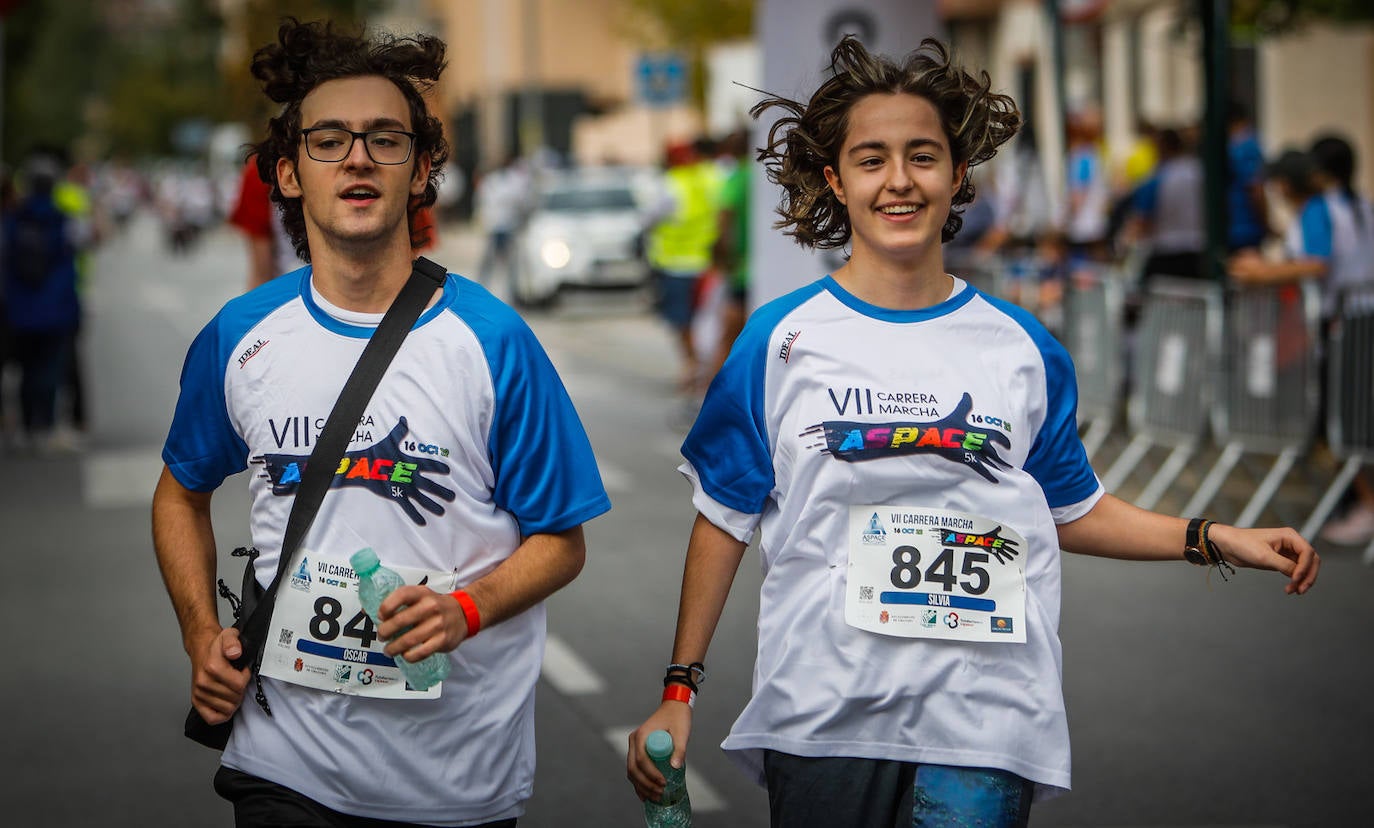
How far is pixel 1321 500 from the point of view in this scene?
10648mm

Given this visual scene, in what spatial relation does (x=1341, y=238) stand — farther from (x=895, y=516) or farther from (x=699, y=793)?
(x=895, y=516)

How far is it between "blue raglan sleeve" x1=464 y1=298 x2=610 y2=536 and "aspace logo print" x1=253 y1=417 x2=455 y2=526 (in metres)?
0.11

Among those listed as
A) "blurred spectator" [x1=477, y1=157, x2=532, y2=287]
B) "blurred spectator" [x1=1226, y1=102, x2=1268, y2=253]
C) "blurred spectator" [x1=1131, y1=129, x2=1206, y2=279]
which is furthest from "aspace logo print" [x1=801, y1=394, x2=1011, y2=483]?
"blurred spectator" [x1=477, y1=157, x2=532, y2=287]

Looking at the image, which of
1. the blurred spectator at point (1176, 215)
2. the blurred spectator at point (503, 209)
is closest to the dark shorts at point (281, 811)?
the blurred spectator at point (1176, 215)

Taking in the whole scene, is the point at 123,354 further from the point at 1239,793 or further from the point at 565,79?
the point at 565,79

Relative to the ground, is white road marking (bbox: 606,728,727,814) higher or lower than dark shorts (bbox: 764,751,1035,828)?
lower

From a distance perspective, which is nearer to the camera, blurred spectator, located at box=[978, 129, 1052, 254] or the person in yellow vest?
the person in yellow vest

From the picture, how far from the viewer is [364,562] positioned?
3.14 meters

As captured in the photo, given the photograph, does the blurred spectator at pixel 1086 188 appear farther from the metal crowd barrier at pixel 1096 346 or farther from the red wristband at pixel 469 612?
the red wristband at pixel 469 612

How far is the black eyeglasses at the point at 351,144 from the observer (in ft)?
11.0

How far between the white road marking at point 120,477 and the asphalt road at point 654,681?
0.13 feet

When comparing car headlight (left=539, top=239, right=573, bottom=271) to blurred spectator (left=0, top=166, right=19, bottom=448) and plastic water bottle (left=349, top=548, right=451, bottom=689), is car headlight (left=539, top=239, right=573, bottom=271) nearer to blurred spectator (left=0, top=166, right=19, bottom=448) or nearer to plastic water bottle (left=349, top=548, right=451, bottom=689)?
blurred spectator (left=0, top=166, right=19, bottom=448)

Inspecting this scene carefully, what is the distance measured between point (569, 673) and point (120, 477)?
20.4 ft

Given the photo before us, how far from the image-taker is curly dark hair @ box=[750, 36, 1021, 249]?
3562mm
